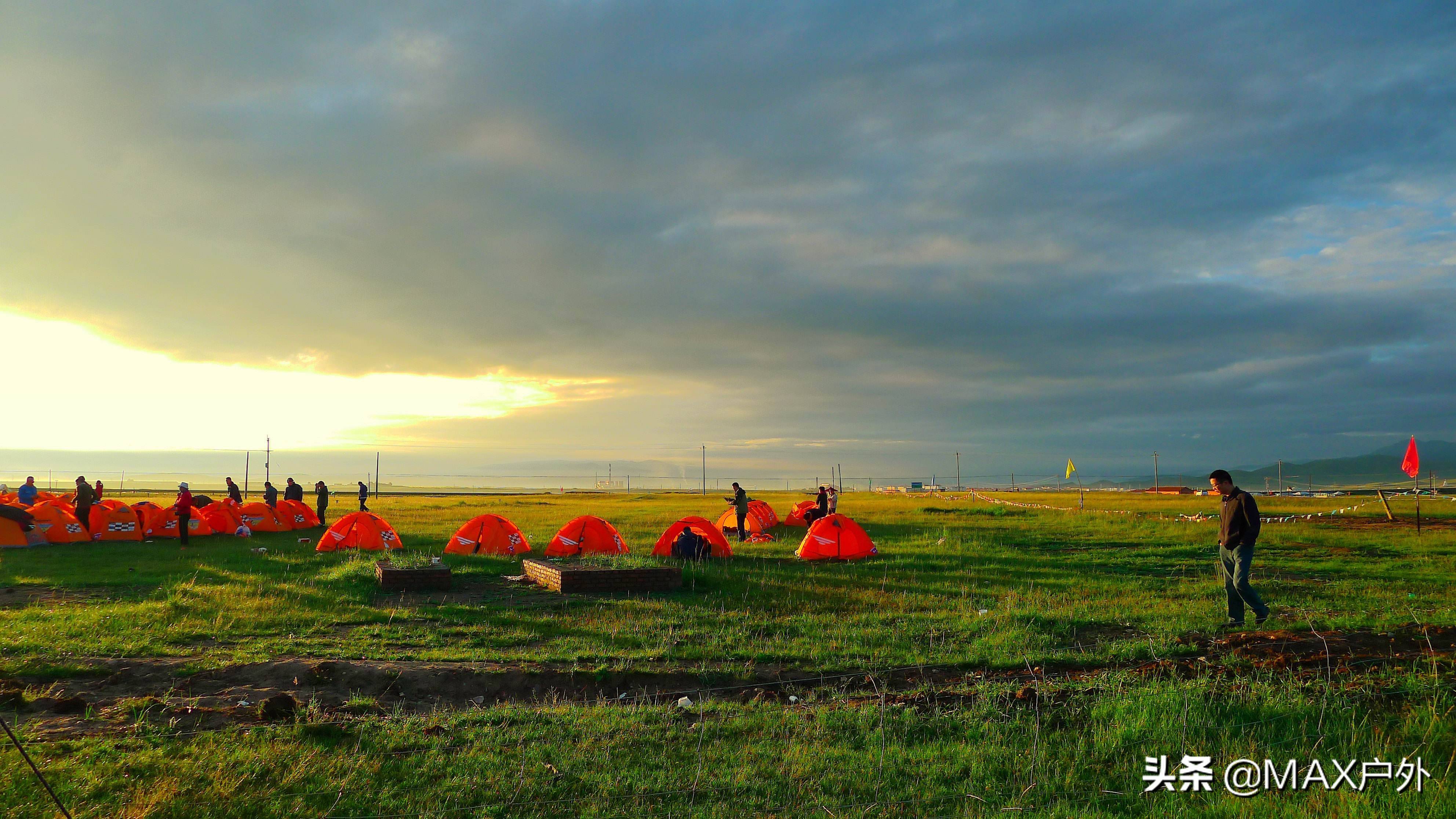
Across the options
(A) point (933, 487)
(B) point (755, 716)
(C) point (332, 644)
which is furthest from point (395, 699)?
Result: (A) point (933, 487)

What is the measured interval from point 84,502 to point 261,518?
18.0ft

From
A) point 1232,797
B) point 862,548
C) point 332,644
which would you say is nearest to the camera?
point 1232,797

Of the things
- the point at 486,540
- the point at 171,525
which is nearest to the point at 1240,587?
the point at 486,540

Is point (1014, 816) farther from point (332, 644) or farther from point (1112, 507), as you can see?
point (1112, 507)

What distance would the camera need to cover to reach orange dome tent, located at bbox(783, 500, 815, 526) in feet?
104

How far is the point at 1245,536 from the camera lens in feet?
35.9

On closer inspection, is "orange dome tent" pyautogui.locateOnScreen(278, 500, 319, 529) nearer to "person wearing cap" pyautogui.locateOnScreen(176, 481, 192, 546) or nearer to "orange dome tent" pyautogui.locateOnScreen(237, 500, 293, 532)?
"orange dome tent" pyautogui.locateOnScreen(237, 500, 293, 532)

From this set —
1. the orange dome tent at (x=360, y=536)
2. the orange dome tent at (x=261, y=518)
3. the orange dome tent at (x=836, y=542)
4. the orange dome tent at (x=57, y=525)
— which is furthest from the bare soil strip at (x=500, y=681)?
the orange dome tent at (x=261, y=518)

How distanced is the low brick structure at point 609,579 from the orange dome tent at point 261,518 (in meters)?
18.5

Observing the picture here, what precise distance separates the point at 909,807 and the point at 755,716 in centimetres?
210

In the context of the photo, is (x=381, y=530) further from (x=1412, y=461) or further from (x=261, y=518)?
(x=1412, y=461)

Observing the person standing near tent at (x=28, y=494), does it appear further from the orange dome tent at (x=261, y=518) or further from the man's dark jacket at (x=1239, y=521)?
the man's dark jacket at (x=1239, y=521)

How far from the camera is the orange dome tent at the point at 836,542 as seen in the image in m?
20.1

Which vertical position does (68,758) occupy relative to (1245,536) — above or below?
below
